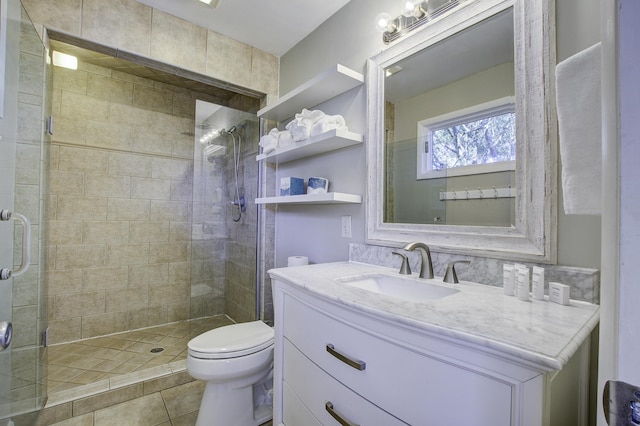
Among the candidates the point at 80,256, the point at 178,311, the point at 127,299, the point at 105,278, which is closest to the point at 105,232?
the point at 80,256

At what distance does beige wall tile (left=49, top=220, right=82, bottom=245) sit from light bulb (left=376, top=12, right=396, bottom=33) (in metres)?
2.78

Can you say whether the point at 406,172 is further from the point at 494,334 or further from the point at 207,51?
the point at 207,51

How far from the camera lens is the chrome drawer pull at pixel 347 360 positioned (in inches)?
32.3

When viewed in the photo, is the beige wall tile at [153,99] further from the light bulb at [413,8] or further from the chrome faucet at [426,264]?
the chrome faucet at [426,264]

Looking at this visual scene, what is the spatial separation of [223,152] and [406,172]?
1.79 metres

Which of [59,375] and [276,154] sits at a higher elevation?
[276,154]

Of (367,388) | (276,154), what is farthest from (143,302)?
(367,388)

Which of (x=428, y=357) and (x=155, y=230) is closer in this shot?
(x=428, y=357)

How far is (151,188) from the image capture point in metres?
2.80

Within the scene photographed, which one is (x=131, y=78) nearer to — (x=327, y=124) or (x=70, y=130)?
(x=70, y=130)

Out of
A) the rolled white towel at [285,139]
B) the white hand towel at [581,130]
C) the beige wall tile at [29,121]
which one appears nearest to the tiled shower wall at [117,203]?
the beige wall tile at [29,121]

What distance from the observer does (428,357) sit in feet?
2.22

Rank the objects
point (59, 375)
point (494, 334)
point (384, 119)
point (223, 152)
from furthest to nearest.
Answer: point (223, 152), point (59, 375), point (384, 119), point (494, 334)

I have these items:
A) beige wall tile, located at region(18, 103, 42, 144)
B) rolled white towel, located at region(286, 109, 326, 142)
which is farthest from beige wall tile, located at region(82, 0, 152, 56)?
rolled white towel, located at region(286, 109, 326, 142)
